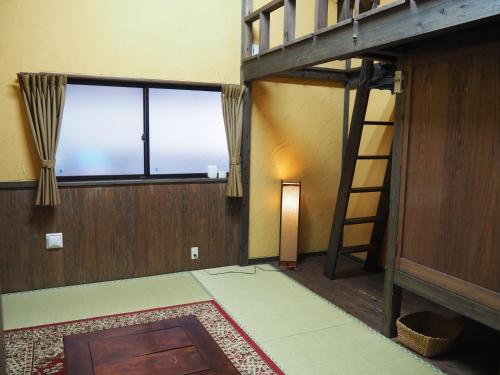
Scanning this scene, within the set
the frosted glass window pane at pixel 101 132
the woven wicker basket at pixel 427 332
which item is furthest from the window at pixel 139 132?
the woven wicker basket at pixel 427 332

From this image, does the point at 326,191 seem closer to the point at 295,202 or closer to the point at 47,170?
the point at 295,202

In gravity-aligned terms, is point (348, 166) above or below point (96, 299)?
above

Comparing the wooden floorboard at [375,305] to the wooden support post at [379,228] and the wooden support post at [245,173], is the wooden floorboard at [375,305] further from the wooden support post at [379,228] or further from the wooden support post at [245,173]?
the wooden support post at [245,173]

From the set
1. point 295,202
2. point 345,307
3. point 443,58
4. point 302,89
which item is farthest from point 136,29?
point 345,307

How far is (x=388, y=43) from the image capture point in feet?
7.41

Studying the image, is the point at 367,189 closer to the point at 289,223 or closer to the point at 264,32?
the point at 289,223

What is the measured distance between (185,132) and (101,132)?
0.77 metres

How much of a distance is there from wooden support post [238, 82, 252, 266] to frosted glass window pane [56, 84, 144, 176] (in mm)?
999

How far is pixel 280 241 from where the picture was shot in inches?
170

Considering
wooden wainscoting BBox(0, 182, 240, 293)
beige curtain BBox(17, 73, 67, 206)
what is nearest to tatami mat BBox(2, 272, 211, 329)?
wooden wainscoting BBox(0, 182, 240, 293)

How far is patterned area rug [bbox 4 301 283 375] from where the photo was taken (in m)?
2.45

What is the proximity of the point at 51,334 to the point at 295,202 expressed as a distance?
2457 mm

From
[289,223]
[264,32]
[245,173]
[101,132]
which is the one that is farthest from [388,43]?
[101,132]

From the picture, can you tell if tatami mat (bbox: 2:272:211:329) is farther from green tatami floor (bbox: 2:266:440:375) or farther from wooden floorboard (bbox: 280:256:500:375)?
wooden floorboard (bbox: 280:256:500:375)
